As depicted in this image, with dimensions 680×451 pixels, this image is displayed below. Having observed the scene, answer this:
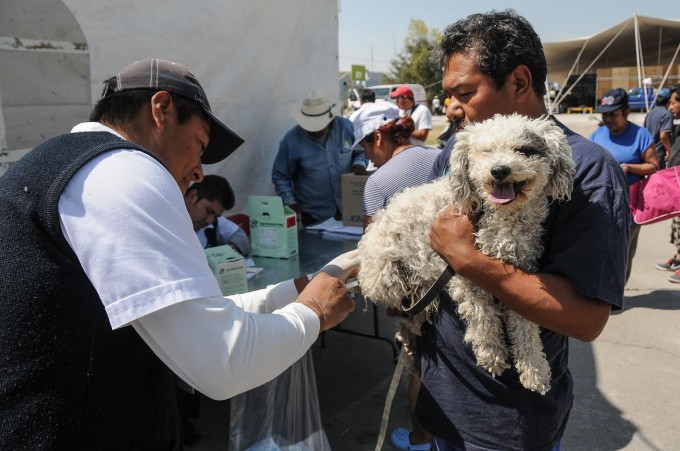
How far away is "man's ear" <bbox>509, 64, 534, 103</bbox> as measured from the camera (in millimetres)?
1397

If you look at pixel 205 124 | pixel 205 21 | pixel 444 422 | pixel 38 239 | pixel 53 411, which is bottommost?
pixel 444 422

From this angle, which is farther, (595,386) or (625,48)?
(625,48)

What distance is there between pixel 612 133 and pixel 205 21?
4.30 meters

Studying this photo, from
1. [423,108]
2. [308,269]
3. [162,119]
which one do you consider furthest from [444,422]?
[423,108]

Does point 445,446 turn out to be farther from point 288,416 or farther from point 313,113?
point 313,113

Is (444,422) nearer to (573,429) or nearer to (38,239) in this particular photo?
(38,239)

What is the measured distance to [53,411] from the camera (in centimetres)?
97

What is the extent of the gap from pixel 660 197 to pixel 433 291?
426 centimetres

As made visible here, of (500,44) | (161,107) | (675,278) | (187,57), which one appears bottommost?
(675,278)

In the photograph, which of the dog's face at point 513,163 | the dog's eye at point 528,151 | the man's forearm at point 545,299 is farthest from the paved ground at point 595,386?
the dog's eye at point 528,151

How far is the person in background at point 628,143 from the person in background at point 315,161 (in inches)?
104

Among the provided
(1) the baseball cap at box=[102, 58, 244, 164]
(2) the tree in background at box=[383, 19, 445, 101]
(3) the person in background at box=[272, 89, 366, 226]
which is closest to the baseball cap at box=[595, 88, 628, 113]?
(3) the person in background at box=[272, 89, 366, 226]

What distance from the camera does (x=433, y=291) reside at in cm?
148

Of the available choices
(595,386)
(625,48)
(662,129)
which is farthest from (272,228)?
(625,48)
